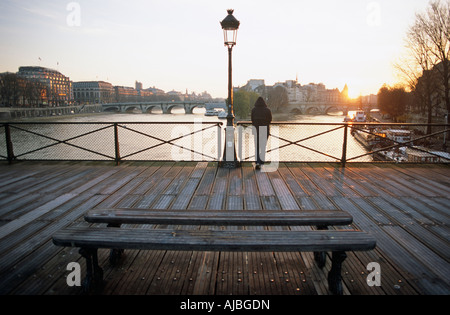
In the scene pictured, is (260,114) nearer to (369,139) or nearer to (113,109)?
(369,139)

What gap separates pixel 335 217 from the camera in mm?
2582

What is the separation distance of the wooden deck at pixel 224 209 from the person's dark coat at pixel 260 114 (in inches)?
48.7

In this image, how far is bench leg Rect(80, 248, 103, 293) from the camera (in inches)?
90.4

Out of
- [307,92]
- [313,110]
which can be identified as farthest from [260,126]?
[307,92]

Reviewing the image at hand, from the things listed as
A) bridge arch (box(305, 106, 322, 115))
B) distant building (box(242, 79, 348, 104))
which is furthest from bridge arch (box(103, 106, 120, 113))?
bridge arch (box(305, 106, 322, 115))

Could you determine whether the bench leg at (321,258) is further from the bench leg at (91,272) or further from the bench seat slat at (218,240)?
the bench leg at (91,272)

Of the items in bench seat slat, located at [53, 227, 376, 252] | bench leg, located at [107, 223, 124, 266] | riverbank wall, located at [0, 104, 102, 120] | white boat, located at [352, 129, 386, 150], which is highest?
riverbank wall, located at [0, 104, 102, 120]

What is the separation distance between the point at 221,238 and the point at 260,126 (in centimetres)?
481

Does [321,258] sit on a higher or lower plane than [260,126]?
lower

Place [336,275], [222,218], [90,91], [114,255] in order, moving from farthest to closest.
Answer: [90,91], [114,255], [222,218], [336,275]

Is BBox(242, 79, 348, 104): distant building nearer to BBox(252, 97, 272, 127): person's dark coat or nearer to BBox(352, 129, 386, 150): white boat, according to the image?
BBox(352, 129, 386, 150): white boat

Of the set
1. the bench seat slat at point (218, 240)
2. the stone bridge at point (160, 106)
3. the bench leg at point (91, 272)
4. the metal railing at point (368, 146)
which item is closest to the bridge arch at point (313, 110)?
the stone bridge at point (160, 106)

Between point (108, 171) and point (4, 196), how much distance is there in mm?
2036

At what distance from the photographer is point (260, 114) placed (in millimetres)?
6621
